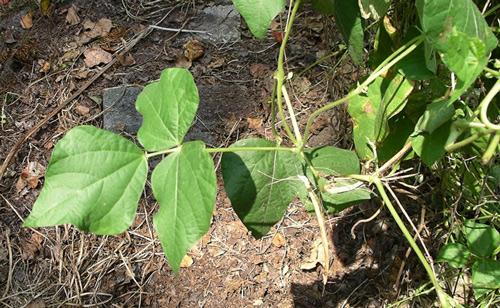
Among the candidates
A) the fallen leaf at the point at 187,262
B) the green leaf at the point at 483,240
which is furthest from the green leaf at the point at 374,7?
the fallen leaf at the point at 187,262

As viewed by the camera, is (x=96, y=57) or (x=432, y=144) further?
(x=96, y=57)

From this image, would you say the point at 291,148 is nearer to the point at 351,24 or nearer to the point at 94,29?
the point at 351,24

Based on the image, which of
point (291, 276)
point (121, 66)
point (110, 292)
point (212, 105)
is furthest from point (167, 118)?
point (121, 66)

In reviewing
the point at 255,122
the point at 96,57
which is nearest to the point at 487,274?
the point at 255,122

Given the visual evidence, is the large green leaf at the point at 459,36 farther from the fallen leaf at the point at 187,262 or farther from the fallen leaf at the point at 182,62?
the fallen leaf at the point at 182,62

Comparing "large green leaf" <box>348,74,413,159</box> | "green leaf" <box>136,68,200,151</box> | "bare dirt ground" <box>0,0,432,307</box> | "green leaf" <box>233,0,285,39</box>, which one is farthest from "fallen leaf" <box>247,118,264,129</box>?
"green leaf" <box>233,0,285,39</box>

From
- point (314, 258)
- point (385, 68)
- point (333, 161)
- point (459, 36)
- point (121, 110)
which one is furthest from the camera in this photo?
point (121, 110)
